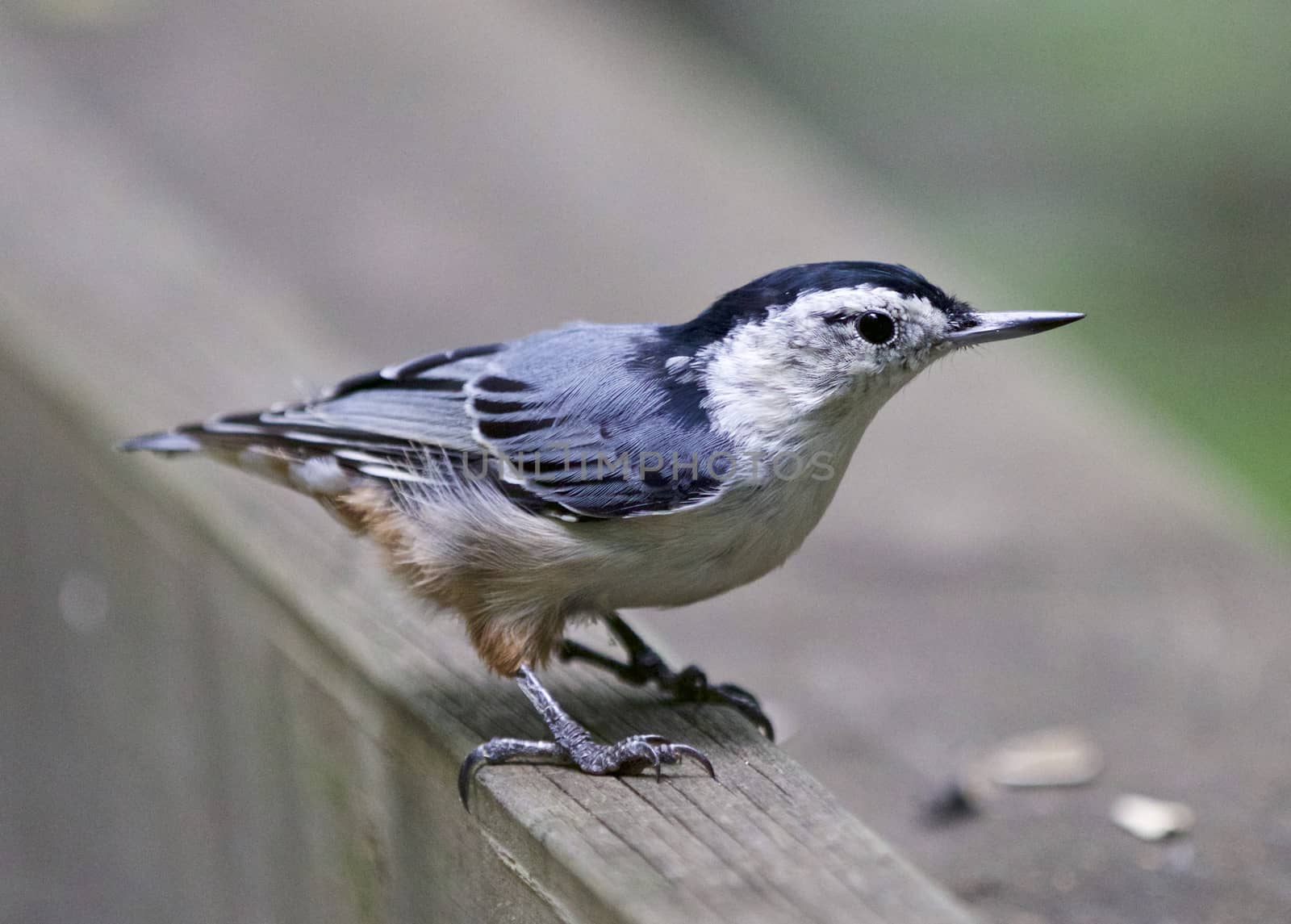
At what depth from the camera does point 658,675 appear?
2.50 meters

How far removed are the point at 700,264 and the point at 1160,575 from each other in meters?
1.70

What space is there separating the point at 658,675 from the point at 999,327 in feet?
2.43

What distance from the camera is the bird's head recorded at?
222 cm

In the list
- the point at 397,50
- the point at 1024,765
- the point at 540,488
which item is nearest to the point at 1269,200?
the point at 397,50

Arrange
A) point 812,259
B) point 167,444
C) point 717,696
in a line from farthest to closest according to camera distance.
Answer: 1. point 812,259
2. point 167,444
3. point 717,696

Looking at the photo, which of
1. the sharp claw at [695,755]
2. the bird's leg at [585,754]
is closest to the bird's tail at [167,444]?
the bird's leg at [585,754]

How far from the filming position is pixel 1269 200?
943 centimetres

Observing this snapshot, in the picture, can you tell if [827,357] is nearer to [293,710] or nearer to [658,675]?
[658,675]

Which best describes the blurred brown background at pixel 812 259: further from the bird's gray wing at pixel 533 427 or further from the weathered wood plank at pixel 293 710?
the bird's gray wing at pixel 533 427

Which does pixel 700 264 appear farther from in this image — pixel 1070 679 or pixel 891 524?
pixel 1070 679

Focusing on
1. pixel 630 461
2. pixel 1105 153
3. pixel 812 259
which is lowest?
pixel 630 461

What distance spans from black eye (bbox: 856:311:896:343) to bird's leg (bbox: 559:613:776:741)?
581 millimetres

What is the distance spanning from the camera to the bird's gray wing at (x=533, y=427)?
2.27 m

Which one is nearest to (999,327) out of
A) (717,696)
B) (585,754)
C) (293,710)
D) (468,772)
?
(717,696)
